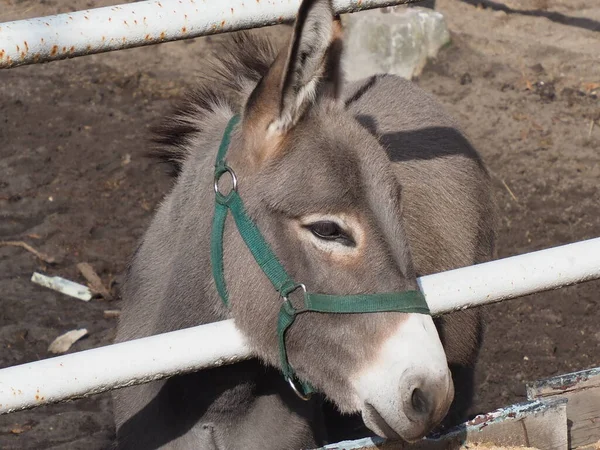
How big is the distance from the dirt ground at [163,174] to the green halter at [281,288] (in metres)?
2.03

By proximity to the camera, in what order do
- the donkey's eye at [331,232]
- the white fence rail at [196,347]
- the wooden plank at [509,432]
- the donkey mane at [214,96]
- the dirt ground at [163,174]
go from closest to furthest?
1. the white fence rail at [196,347]
2. the donkey's eye at [331,232]
3. the wooden plank at [509,432]
4. the donkey mane at [214,96]
5. the dirt ground at [163,174]

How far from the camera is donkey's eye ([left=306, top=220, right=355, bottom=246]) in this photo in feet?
8.37

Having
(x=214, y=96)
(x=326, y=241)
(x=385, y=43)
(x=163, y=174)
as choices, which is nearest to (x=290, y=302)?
(x=326, y=241)

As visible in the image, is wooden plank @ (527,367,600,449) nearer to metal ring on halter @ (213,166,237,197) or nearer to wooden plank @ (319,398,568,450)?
wooden plank @ (319,398,568,450)

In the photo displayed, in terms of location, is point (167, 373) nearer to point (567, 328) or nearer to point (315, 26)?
point (315, 26)

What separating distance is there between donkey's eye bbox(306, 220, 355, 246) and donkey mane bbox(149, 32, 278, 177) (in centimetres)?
87

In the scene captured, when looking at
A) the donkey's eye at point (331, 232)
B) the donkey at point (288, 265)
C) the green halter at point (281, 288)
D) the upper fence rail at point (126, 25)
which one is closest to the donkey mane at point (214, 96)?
the donkey at point (288, 265)

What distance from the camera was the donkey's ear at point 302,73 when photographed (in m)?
2.38

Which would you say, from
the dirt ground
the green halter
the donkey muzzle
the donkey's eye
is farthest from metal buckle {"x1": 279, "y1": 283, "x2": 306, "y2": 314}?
the dirt ground

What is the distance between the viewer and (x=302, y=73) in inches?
100

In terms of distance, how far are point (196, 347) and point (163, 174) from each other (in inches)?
168

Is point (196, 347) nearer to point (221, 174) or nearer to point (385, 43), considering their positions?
point (221, 174)

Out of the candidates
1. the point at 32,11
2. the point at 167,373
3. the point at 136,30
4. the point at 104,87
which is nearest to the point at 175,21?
the point at 136,30

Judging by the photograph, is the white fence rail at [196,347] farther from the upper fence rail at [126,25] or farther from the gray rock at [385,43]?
the gray rock at [385,43]
